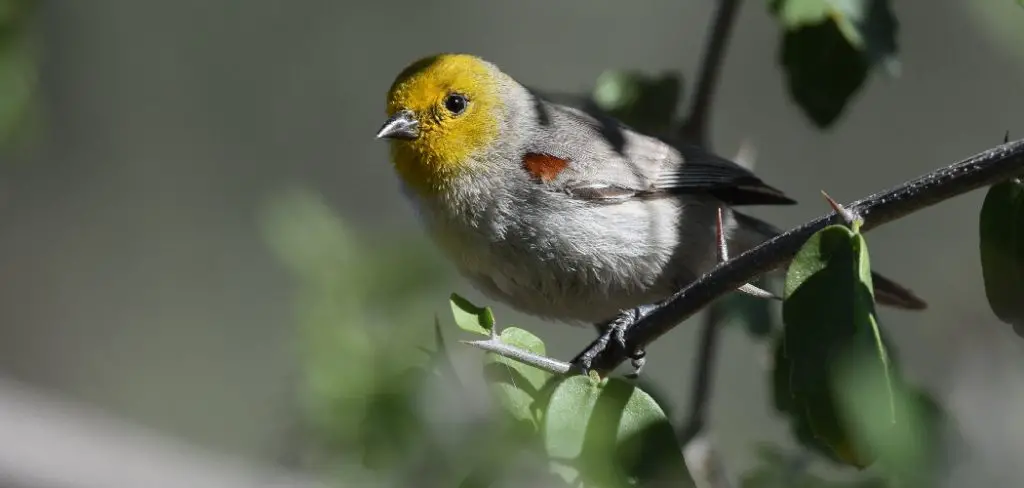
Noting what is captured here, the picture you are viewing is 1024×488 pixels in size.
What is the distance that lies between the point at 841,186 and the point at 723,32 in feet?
12.2

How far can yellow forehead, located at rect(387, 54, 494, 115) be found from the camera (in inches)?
137

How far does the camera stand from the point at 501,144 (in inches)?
136

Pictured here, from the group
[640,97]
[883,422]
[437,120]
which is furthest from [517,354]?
[437,120]

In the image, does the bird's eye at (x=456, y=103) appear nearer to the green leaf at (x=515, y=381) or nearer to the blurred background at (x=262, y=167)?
the green leaf at (x=515, y=381)

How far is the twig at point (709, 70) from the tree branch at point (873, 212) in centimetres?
121

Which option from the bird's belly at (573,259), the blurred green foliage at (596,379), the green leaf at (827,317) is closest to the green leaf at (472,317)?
the blurred green foliage at (596,379)

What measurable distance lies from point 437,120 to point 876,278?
140 centimetres

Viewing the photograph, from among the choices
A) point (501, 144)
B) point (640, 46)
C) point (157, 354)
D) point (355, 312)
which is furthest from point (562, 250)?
point (157, 354)

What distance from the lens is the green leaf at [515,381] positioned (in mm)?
2098

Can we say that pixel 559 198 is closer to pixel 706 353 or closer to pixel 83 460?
pixel 706 353

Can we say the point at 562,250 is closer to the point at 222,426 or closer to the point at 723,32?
the point at 723,32

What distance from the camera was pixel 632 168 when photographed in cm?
339

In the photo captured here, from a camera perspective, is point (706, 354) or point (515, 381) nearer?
point (515, 381)

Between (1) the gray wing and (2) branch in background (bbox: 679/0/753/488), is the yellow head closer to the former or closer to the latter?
(1) the gray wing
